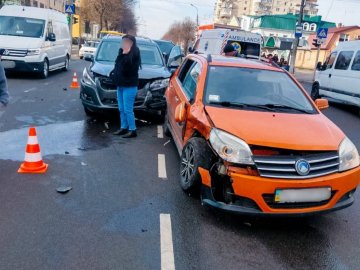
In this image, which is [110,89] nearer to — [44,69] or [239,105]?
[239,105]

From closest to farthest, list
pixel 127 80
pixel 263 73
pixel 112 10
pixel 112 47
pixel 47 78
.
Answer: pixel 263 73 < pixel 127 80 < pixel 112 47 < pixel 47 78 < pixel 112 10

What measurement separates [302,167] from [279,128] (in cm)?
57

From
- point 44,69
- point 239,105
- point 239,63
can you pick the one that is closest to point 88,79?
point 239,63

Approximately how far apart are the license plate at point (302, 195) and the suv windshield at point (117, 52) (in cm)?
636

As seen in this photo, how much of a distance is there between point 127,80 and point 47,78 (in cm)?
961

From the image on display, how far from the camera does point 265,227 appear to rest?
4.15 meters

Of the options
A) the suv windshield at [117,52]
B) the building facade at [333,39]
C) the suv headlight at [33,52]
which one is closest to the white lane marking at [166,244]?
the suv windshield at [117,52]

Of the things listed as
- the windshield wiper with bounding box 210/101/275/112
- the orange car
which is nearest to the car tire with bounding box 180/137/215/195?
the orange car

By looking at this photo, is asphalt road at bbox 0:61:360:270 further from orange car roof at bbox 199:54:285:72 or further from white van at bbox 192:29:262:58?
white van at bbox 192:29:262:58

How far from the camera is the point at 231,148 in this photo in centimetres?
392

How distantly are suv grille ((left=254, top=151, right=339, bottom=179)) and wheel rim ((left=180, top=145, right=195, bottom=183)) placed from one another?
0.89 metres

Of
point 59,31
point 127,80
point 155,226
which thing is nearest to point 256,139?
point 155,226

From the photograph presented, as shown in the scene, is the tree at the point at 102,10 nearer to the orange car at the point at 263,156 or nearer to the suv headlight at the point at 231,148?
the orange car at the point at 263,156

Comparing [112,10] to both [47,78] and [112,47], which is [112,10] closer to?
[47,78]
